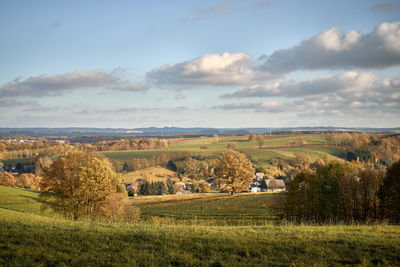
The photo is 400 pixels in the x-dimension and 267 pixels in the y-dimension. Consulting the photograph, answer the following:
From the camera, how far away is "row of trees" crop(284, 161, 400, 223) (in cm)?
2742

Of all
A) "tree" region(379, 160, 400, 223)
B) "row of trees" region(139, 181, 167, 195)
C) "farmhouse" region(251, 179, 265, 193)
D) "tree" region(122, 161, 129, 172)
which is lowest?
"farmhouse" region(251, 179, 265, 193)

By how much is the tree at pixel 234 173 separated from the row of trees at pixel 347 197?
1251 inches

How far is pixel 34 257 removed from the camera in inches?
329

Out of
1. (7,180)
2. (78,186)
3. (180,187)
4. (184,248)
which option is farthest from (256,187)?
(184,248)

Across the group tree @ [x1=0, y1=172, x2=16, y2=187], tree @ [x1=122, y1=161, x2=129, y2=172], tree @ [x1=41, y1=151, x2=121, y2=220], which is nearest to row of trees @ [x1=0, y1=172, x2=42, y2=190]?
tree @ [x1=0, y1=172, x2=16, y2=187]

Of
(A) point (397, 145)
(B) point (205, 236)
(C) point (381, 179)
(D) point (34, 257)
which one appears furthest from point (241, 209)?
(A) point (397, 145)

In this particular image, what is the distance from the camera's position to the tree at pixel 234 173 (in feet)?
215

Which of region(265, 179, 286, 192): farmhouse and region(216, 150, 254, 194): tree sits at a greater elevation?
region(216, 150, 254, 194): tree

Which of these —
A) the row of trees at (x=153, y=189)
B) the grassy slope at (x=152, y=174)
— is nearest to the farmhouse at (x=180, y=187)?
the row of trees at (x=153, y=189)

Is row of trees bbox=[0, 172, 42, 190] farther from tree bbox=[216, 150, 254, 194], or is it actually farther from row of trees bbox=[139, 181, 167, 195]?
tree bbox=[216, 150, 254, 194]

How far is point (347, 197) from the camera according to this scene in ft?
94.9

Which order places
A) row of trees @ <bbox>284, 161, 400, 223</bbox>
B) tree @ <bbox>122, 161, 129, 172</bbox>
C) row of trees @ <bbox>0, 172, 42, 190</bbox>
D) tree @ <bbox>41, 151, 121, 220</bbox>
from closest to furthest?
row of trees @ <bbox>284, 161, 400, 223</bbox> → tree @ <bbox>41, 151, 121, 220</bbox> → row of trees @ <bbox>0, 172, 42, 190</bbox> → tree @ <bbox>122, 161, 129, 172</bbox>

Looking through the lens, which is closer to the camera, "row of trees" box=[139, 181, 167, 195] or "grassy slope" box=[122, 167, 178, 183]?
"row of trees" box=[139, 181, 167, 195]

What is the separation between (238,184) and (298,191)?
110 ft
